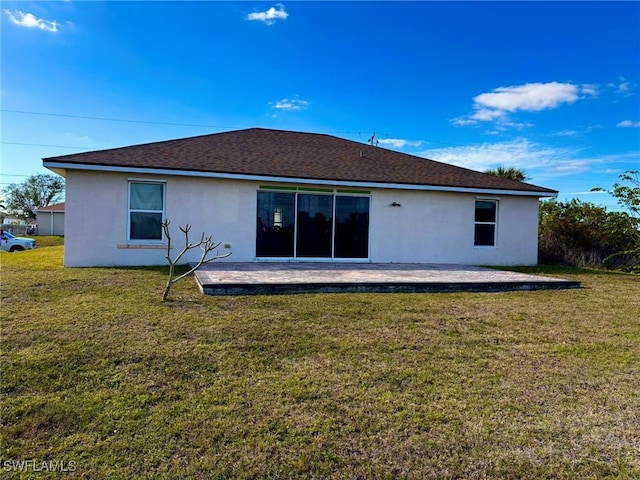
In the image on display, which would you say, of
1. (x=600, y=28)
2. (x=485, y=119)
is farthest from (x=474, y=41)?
(x=485, y=119)

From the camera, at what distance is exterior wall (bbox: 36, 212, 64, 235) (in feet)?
137

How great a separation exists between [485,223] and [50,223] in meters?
45.3

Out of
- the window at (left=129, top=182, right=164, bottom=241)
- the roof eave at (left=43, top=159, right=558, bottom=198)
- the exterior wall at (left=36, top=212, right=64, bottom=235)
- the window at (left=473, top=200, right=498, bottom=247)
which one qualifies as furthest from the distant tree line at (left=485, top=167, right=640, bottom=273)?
the exterior wall at (left=36, top=212, right=64, bottom=235)

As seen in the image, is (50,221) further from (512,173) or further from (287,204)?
(512,173)

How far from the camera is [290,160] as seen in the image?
42.3 feet

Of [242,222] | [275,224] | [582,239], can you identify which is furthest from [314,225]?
[582,239]

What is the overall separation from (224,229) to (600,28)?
13.7 metres

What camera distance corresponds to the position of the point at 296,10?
1273cm

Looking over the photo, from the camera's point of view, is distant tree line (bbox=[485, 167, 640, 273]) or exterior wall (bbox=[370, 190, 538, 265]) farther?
distant tree line (bbox=[485, 167, 640, 273])

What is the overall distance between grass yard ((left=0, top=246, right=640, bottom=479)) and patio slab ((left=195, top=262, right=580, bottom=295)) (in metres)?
0.99

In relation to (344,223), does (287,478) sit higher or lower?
lower

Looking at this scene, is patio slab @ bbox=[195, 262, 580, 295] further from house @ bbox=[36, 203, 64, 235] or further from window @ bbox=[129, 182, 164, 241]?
house @ bbox=[36, 203, 64, 235]

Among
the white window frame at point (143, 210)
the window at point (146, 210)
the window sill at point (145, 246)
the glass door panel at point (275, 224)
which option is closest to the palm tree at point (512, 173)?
the glass door panel at point (275, 224)

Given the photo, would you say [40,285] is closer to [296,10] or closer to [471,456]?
[471,456]
